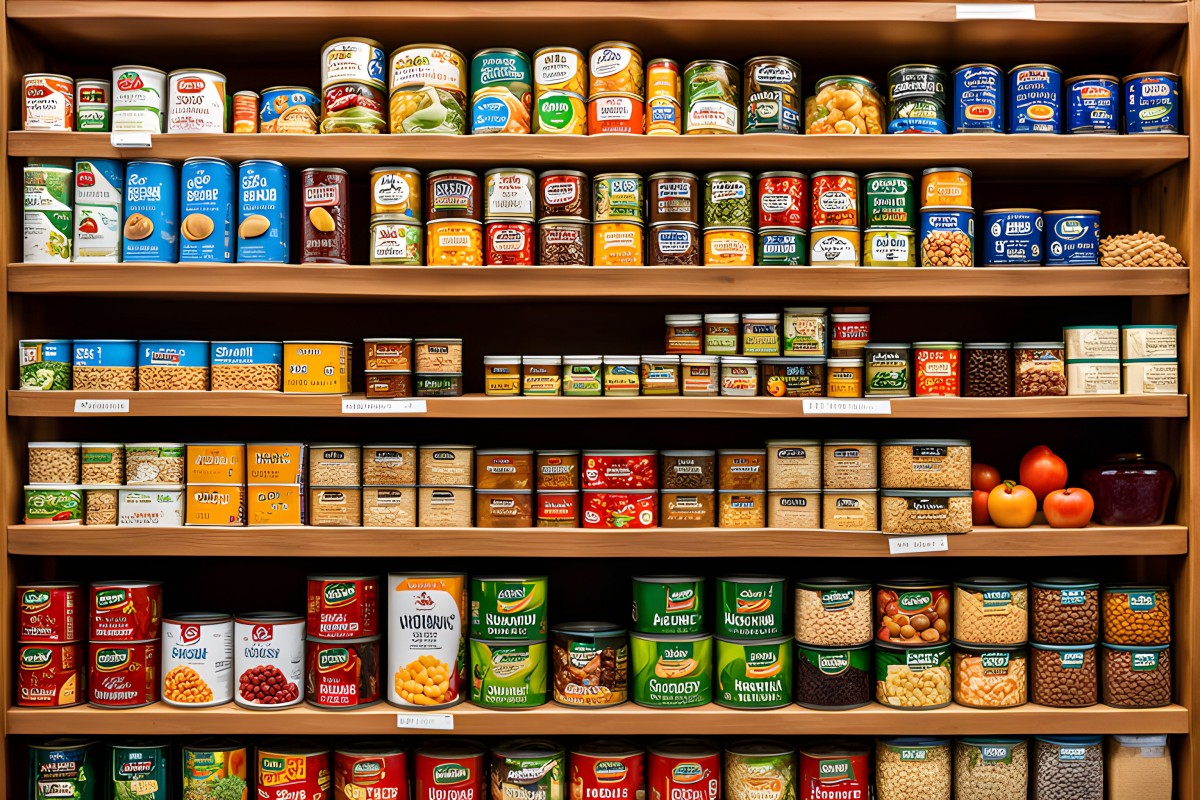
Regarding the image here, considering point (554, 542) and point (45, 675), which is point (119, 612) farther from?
point (554, 542)

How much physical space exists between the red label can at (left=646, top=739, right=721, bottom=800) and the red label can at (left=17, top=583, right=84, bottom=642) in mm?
1595

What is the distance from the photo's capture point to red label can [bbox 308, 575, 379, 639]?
7.53ft

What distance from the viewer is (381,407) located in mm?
2273

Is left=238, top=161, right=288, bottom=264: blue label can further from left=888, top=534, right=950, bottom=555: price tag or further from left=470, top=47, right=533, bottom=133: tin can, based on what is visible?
left=888, top=534, right=950, bottom=555: price tag

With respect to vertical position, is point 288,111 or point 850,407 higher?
point 288,111

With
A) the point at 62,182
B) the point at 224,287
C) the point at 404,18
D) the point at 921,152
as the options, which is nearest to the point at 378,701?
the point at 224,287

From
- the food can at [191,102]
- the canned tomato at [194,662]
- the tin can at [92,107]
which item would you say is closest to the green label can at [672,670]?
the canned tomato at [194,662]

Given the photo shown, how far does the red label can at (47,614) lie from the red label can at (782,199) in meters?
2.12

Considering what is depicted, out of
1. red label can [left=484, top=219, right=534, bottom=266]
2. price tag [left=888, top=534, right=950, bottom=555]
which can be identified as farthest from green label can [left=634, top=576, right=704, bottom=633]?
red label can [left=484, top=219, right=534, bottom=266]

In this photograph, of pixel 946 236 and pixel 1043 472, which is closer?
pixel 946 236

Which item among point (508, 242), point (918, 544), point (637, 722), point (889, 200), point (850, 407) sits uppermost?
point (889, 200)

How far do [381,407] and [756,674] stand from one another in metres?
1.21

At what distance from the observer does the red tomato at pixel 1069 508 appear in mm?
2309

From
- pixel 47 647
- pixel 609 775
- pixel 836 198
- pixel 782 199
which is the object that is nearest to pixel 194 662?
pixel 47 647
